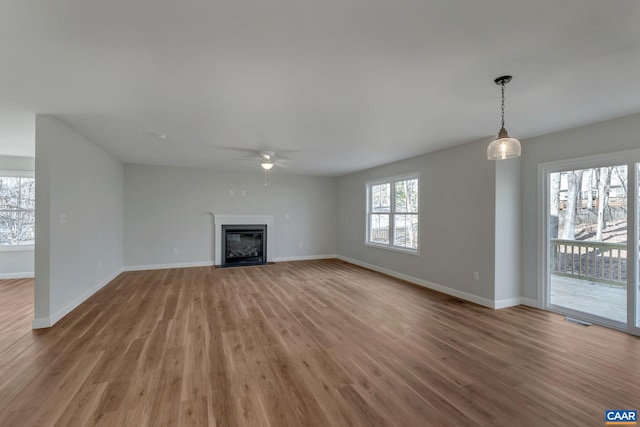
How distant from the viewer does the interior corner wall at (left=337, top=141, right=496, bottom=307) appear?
4027 millimetres

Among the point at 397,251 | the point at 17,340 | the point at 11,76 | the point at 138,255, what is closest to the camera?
the point at 11,76

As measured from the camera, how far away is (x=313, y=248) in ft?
26.7

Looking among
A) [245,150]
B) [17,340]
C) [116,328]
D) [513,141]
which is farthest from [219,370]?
[245,150]

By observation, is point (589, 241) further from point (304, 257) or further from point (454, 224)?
point (304, 257)

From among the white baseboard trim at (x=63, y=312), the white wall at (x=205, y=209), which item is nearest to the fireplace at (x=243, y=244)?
the white wall at (x=205, y=209)

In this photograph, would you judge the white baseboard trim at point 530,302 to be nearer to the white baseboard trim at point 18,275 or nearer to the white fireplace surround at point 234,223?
the white fireplace surround at point 234,223

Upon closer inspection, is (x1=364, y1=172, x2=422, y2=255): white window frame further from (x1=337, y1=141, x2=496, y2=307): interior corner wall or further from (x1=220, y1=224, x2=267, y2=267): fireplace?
(x1=220, y1=224, x2=267, y2=267): fireplace

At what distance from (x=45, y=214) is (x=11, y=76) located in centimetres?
159

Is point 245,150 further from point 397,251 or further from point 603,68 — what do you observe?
point 603,68

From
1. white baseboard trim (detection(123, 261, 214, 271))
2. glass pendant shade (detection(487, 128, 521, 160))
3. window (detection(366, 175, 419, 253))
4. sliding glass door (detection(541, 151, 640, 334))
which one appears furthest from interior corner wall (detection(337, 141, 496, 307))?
white baseboard trim (detection(123, 261, 214, 271))

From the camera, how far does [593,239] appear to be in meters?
3.48

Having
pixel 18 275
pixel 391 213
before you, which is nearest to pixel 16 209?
pixel 18 275

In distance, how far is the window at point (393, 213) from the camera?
557 centimetres

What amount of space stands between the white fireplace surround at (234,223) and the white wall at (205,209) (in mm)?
110
